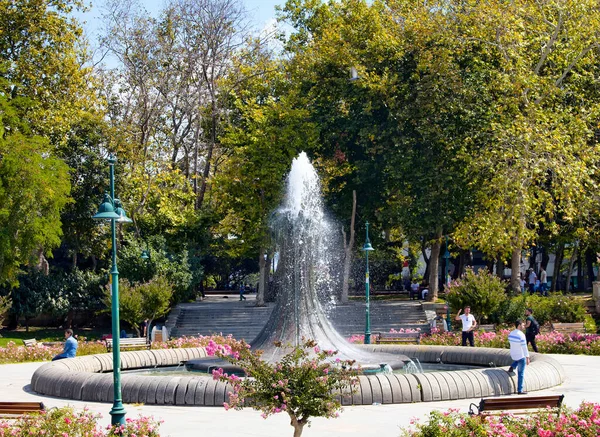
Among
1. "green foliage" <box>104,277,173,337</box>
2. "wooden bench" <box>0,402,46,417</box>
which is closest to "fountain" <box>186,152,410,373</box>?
"wooden bench" <box>0,402,46,417</box>

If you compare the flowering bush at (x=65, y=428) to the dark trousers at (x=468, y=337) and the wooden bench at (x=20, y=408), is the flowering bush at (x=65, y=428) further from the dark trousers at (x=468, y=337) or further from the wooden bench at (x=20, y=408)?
the dark trousers at (x=468, y=337)

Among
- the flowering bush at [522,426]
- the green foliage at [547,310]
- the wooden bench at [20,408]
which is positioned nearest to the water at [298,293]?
the wooden bench at [20,408]

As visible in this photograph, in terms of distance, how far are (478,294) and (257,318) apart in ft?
40.9

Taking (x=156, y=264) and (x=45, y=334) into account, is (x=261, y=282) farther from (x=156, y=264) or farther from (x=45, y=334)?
(x=45, y=334)

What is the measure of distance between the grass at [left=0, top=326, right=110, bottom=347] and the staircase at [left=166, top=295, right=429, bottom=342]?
3.66 metres

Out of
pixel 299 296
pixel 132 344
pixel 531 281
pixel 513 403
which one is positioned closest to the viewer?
pixel 513 403

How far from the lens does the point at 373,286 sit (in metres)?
57.3

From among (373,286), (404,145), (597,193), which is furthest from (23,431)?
(373,286)

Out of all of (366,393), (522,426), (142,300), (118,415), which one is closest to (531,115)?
(142,300)

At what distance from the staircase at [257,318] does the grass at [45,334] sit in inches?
144

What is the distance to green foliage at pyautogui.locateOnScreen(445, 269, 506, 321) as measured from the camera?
32.2m

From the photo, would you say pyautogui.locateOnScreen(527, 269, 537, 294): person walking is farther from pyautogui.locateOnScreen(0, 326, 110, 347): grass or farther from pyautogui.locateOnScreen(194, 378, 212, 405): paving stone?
pyautogui.locateOnScreen(194, 378, 212, 405): paving stone

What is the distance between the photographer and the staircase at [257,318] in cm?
3859

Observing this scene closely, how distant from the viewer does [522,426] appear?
35.3 ft
